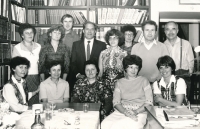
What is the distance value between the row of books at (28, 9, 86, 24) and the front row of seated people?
162cm

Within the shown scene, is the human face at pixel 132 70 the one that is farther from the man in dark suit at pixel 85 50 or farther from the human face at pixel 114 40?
the man in dark suit at pixel 85 50

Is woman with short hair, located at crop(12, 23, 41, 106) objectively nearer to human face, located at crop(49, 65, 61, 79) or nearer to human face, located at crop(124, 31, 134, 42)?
human face, located at crop(49, 65, 61, 79)

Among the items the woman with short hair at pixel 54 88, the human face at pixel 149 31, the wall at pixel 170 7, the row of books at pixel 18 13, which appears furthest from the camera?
the wall at pixel 170 7

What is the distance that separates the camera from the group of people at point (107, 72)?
2754mm

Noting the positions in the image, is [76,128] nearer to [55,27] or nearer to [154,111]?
[154,111]

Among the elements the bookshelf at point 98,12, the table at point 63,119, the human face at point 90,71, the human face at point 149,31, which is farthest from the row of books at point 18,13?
the table at point 63,119

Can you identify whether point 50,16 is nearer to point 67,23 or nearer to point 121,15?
point 67,23

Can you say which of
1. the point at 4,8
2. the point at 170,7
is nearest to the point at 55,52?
the point at 4,8

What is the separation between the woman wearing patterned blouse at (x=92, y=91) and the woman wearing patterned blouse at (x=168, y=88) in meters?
0.60

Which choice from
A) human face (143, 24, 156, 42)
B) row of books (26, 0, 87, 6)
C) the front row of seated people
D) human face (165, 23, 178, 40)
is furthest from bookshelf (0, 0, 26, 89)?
human face (165, 23, 178, 40)

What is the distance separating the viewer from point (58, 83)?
317 cm

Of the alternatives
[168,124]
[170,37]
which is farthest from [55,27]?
[168,124]

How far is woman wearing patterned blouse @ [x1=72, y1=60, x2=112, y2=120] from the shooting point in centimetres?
308

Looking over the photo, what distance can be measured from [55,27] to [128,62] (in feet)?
4.47
